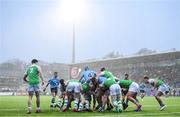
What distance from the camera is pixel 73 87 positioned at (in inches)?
648

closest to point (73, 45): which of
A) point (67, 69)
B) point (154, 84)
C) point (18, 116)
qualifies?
point (67, 69)

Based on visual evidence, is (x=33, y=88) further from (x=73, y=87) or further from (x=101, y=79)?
(x=101, y=79)

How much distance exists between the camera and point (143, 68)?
72.9m

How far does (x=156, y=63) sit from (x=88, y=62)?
16.4m

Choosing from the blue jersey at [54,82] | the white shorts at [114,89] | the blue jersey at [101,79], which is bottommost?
the white shorts at [114,89]

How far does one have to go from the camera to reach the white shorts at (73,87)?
645 inches

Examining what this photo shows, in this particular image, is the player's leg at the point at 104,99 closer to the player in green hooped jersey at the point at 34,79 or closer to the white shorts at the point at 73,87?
the white shorts at the point at 73,87

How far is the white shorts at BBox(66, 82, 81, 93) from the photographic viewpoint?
1639 cm

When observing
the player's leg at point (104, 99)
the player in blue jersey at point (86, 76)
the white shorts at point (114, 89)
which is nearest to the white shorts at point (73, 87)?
the player in blue jersey at point (86, 76)

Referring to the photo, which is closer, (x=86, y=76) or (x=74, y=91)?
(x=74, y=91)

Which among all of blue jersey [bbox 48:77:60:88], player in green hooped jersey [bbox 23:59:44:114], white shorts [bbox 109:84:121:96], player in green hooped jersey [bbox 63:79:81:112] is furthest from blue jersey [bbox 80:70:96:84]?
blue jersey [bbox 48:77:60:88]

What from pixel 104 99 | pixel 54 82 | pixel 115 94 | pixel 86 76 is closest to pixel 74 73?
pixel 86 76

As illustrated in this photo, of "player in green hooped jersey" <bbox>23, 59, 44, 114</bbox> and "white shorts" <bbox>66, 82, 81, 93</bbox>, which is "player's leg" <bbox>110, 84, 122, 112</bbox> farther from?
"player in green hooped jersey" <bbox>23, 59, 44, 114</bbox>

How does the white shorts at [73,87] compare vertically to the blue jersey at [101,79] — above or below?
below
